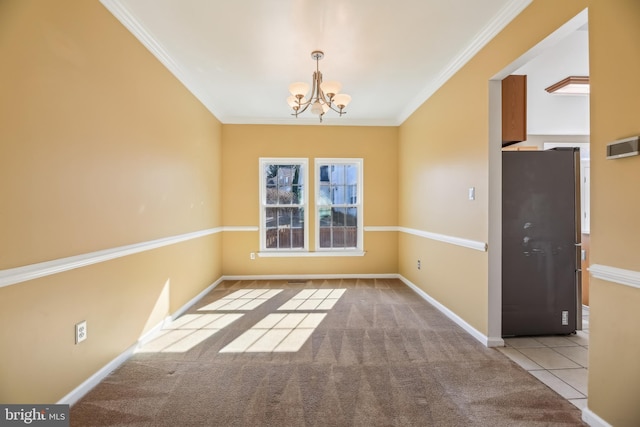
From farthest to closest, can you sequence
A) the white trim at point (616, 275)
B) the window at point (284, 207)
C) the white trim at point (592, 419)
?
the window at point (284, 207), the white trim at point (592, 419), the white trim at point (616, 275)

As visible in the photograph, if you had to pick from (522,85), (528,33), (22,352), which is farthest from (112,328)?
(522,85)

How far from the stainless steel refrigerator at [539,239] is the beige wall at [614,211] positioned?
47.3 inches

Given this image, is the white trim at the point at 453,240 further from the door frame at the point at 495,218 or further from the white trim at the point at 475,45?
the white trim at the point at 475,45

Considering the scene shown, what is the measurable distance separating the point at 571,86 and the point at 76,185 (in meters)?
5.14

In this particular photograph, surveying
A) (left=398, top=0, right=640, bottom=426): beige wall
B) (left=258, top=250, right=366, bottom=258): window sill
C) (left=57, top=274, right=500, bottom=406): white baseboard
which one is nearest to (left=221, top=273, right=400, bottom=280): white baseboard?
(left=57, top=274, right=500, bottom=406): white baseboard

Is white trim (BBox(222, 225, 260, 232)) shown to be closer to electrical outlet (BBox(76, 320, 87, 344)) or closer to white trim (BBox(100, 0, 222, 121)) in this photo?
white trim (BBox(100, 0, 222, 121))

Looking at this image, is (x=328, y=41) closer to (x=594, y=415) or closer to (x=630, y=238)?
(x=630, y=238)

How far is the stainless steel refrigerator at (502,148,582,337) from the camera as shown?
2.99 meters

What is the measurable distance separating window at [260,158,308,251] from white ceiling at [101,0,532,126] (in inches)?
59.9

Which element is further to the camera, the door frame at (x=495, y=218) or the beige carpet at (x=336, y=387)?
the door frame at (x=495, y=218)

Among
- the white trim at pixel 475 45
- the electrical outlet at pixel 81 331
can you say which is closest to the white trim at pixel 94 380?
the electrical outlet at pixel 81 331

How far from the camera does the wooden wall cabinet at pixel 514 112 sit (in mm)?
2924

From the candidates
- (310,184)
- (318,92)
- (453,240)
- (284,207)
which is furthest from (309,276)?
(318,92)

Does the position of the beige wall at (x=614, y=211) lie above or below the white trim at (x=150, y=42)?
below
